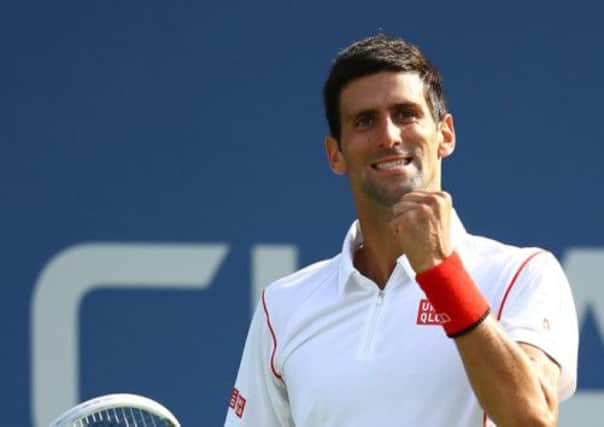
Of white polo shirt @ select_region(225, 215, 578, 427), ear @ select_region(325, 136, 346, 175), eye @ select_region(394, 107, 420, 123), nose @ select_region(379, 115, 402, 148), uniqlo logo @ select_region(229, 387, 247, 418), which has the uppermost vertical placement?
eye @ select_region(394, 107, 420, 123)

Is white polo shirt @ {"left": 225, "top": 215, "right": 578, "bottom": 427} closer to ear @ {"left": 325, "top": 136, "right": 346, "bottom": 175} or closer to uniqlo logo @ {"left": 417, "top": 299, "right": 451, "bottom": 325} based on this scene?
uniqlo logo @ {"left": 417, "top": 299, "right": 451, "bottom": 325}

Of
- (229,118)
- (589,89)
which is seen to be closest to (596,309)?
(589,89)

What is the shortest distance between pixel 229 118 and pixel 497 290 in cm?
171

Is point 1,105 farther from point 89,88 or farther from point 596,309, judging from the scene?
point 596,309

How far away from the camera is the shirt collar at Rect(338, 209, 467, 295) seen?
10.4ft

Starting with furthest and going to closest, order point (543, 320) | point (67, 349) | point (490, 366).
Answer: point (67, 349) → point (543, 320) → point (490, 366)

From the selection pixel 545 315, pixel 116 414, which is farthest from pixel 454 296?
pixel 116 414

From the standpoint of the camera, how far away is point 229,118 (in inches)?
182

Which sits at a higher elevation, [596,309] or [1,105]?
[1,105]

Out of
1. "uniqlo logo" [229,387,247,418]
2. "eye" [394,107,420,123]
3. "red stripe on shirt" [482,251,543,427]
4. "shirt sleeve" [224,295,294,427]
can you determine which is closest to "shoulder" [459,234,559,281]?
"red stripe on shirt" [482,251,543,427]

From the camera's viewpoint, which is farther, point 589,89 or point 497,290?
point 589,89

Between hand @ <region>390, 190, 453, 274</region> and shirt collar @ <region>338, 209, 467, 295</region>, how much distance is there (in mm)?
191

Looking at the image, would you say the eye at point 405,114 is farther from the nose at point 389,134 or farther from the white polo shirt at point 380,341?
the white polo shirt at point 380,341

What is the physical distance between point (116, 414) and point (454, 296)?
75cm
